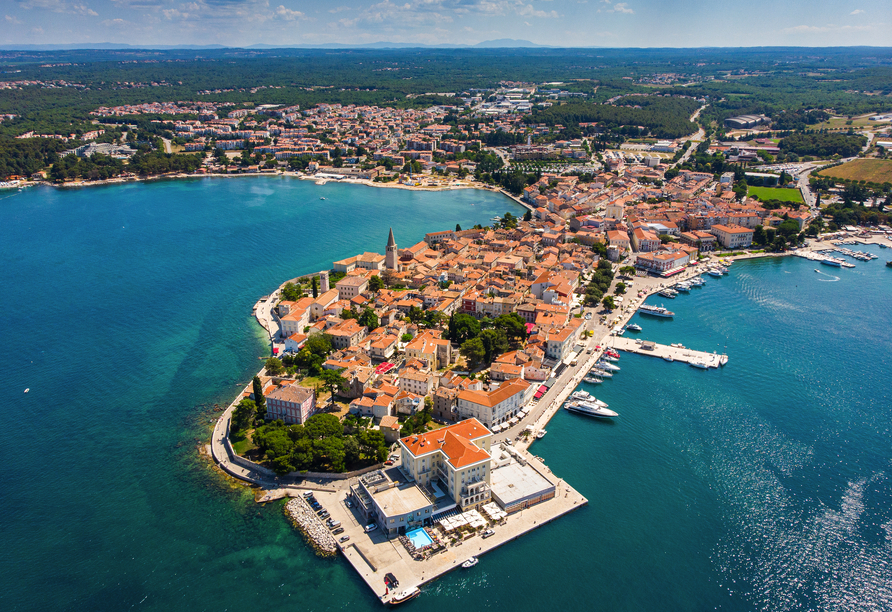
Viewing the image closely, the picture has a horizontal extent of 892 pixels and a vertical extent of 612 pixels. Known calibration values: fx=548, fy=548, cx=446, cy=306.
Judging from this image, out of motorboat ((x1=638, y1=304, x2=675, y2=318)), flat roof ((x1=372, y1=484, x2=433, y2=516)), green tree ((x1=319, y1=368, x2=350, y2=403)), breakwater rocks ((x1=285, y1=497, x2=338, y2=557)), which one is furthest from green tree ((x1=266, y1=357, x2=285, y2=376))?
motorboat ((x1=638, y1=304, x2=675, y2=318))

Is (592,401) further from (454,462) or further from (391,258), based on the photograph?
(391,258)

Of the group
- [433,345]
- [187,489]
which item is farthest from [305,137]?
[187,489]

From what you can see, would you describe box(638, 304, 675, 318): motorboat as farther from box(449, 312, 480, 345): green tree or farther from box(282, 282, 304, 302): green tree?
box(282, 282, 304, 302): green tree

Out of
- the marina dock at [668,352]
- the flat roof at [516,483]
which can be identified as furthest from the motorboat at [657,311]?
the flat roof at [516,483]

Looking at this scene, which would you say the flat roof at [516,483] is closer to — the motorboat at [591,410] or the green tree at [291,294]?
the motorboat at [591,410]

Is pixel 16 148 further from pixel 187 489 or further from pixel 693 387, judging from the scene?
pixel 693 387

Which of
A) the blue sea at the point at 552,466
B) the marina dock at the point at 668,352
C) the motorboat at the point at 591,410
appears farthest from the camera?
the marina dock at the point at 668,352

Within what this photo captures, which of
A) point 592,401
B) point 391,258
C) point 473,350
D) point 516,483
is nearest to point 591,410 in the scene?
point 592,401
